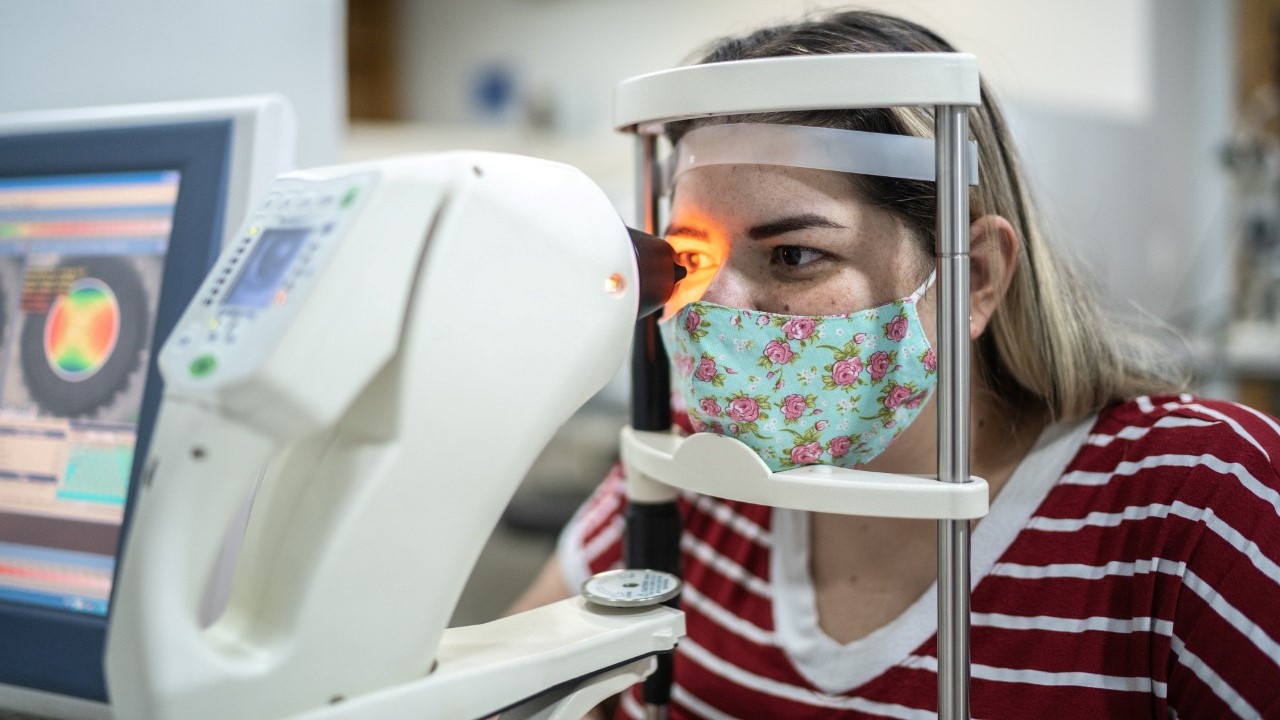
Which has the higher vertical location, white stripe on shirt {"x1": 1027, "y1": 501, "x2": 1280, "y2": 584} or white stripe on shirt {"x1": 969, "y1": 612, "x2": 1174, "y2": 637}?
white stripe on shirt {"x1": 1027, "y1": 501, "x2": 1280, "y2": 584}

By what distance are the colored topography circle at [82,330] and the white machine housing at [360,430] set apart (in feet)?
0.80

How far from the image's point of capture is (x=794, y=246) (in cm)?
75

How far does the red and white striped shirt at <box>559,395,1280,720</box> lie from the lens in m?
0.73

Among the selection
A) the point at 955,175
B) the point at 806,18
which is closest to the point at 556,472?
the point at 806,18

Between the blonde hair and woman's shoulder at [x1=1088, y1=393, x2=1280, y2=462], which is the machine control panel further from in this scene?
woman's shoulder at [x1=1088, y1=393, x2=1280, y2=462]

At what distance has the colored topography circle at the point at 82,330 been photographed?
73 cm

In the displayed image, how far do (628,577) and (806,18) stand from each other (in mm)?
574

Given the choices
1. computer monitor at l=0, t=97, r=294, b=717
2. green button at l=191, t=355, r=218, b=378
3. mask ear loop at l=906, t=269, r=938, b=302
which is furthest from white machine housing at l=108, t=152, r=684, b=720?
mask ear loop at l=906, t=269, r=938, b=302

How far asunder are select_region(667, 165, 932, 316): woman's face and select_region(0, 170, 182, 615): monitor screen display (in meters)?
0.42

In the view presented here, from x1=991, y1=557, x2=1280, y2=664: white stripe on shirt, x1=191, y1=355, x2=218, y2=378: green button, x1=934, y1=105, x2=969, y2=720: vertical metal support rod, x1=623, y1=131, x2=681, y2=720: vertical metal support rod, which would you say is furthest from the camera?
x1=623, y1=131, x2=681, y2=720: vertical metal support rod

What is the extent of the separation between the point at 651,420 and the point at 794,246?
22 centimetres

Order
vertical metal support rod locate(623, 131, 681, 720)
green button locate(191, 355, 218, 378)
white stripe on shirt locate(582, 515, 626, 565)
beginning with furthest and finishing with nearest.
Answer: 1. white stripe on shirt locate(582, 515, 626, 565)
2. vertical metal support rod locate(623, 131, 681, 720)
3. green button locate(191, 355, 218, 378)

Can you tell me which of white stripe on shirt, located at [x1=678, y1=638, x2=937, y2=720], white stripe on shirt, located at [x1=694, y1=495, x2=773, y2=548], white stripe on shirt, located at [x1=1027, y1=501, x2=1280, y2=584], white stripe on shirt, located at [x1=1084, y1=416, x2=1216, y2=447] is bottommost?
white stripe on shirt, located at [x1=678, y1=638, x2=937, y2=720]

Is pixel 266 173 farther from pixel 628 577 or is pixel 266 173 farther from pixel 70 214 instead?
pixel 628 577
